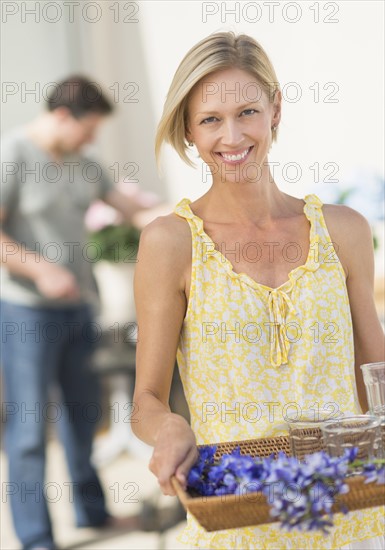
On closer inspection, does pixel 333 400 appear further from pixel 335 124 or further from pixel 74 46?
pixel 74 46

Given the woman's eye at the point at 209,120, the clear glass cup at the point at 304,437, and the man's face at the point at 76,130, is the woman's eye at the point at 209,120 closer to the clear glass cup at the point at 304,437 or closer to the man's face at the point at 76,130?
the clear glass cup at the point at 304,437

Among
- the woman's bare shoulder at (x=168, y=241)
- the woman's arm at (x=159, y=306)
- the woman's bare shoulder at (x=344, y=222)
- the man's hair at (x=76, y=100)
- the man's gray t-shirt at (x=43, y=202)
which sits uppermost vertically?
the man's hair at (x=76, y=100)

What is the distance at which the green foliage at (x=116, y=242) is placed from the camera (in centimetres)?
291

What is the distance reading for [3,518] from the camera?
9.70 ft

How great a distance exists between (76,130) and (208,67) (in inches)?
63.9

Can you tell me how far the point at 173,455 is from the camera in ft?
3.26

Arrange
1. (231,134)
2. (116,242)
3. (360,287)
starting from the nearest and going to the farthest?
(231,134)
(360,287)
(116,242)

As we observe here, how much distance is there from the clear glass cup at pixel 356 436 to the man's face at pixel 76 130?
198cm

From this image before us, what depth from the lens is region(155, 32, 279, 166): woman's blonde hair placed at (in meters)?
1.28

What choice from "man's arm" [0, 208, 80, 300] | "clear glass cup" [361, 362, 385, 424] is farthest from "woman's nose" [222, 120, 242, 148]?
"man's arm" [0, 208, 80, 300]

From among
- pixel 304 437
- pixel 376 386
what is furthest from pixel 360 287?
pixel 304 437

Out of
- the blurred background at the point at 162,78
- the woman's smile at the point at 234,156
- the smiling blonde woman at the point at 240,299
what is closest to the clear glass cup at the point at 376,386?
the smiling blonde woman at the point at 240,299

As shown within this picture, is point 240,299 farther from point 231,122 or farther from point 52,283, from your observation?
point 52,283

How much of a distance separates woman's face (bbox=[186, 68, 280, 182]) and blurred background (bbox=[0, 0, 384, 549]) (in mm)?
1818
